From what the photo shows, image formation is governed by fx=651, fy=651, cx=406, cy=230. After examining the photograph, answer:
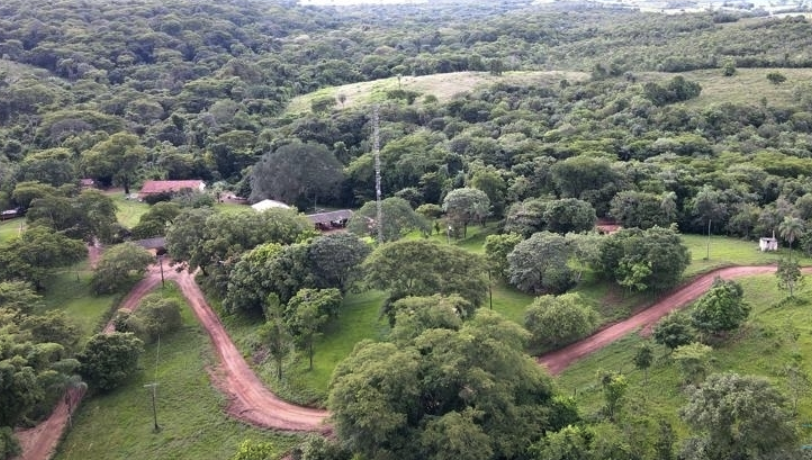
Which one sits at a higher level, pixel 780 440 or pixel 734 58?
pixel 734 58

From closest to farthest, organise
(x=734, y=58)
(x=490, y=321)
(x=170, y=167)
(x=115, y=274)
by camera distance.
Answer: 1. (x=490, y=321)
2. (x=115, y=274)
3. (x=170, y=167)
4. (x=734, y=58)

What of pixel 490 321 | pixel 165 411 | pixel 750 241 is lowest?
pixel 165 411

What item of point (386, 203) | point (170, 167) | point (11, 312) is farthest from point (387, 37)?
point (11, 312)

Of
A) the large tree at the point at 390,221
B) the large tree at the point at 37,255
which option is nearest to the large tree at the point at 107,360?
the large tree at the point at 37,255

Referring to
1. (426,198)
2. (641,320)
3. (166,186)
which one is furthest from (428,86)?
(641,320)

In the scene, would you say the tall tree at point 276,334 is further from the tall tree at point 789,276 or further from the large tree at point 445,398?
the tall tree at point 789,276

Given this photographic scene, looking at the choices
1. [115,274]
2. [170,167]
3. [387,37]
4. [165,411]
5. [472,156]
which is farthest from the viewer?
[387,37]

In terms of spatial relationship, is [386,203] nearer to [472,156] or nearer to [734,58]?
[472,156]

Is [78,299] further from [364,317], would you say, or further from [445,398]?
[445,398]
